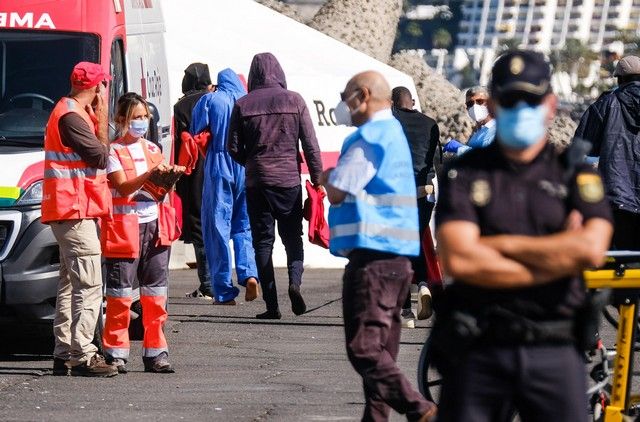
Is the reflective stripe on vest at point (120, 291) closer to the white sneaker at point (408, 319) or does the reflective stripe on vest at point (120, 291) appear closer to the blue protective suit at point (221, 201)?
the white sneaker at point (408, 319)

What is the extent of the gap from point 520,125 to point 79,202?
479cm

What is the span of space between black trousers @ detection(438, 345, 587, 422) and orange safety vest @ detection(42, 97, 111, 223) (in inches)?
187

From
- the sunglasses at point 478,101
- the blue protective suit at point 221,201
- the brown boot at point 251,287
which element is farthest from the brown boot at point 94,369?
the sunglasses at point 478,101

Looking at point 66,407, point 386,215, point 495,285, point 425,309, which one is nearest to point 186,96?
point 425,309

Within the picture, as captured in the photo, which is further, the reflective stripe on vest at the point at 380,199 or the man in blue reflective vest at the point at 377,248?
the reflective stripe on vest at the point at 380,199

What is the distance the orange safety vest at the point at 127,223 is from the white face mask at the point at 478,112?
2952 millimetres

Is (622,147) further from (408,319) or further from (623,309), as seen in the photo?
(623,309)

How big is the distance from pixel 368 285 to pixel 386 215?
30 cm

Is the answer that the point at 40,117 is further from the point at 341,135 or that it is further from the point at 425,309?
the point at 341,135

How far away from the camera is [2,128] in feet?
33.2

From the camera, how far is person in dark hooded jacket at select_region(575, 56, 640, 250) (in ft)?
32.3

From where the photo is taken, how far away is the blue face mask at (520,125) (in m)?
4.46

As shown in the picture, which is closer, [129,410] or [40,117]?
[129,410]

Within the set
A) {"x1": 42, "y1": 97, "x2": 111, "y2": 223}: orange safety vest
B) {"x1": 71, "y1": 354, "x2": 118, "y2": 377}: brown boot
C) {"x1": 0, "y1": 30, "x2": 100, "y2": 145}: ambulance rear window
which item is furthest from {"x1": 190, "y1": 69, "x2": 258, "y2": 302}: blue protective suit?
{"x1": 42, "y1": 97, "x2": 111, "y2": 223}: orange safety vest
